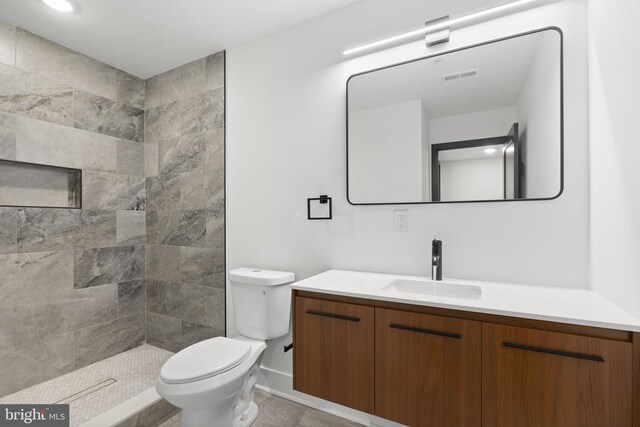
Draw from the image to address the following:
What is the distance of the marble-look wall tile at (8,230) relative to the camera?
1.97 m

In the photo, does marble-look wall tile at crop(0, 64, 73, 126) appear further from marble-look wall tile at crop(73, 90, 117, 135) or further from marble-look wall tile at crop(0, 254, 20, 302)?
marble-look wall tile at crop(0, 254, 20, 302)

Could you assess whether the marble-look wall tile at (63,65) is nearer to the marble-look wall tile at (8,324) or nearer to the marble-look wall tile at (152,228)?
the marble-look wall tile at (152,228)

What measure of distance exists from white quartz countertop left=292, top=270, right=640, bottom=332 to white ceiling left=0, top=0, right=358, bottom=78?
1.68 meters

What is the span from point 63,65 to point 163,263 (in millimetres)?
1727

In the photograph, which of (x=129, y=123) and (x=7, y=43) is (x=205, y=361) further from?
(x=7, y=43)

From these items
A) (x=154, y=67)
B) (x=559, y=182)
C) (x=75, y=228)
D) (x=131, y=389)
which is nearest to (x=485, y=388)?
(x=559, y=182)

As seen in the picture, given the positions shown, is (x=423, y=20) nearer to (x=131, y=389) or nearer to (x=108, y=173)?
(x=108, y=173)

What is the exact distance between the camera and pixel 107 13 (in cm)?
194

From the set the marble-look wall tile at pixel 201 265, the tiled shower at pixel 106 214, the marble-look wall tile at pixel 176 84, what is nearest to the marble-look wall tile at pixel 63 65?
the tiled shower at pixel 106 214

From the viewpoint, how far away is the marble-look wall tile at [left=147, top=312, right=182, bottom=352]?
258 cm

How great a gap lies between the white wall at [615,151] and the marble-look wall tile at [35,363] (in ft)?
10.7

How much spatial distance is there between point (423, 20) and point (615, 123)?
1.05m

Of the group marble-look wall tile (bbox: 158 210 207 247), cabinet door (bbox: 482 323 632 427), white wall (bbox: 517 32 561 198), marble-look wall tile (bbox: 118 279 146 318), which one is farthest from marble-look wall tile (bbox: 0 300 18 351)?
white wall (bbox: 517 32 561 198)

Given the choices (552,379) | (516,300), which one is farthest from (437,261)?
(552,379)
